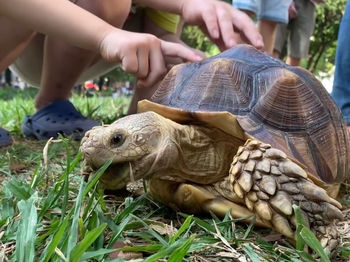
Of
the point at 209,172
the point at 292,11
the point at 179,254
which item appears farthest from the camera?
the point at 292,11

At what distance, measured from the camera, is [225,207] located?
1123mm

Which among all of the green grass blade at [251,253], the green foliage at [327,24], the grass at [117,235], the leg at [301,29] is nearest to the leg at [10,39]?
the grass at [117,235]

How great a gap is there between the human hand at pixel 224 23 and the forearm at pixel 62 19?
42 centimetres

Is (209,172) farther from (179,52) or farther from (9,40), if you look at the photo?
(9,40)

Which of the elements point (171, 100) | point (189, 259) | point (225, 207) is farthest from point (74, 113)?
point (189, 259)

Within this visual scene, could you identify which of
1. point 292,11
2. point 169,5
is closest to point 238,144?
point 169,5

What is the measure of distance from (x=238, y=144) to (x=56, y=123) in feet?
4.79

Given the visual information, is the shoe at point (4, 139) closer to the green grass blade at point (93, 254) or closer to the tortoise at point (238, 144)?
the tortoise at point (238, 144)

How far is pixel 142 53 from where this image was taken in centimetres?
147

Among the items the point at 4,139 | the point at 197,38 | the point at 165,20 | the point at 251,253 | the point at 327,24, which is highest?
the point at 165,20

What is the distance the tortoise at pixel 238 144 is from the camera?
1.02 m

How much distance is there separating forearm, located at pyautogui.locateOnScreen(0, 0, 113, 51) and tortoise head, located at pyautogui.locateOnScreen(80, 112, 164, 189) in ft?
1.74

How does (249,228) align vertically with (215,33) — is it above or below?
below

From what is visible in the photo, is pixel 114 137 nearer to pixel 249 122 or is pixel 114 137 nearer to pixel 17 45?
pixel 249 122
